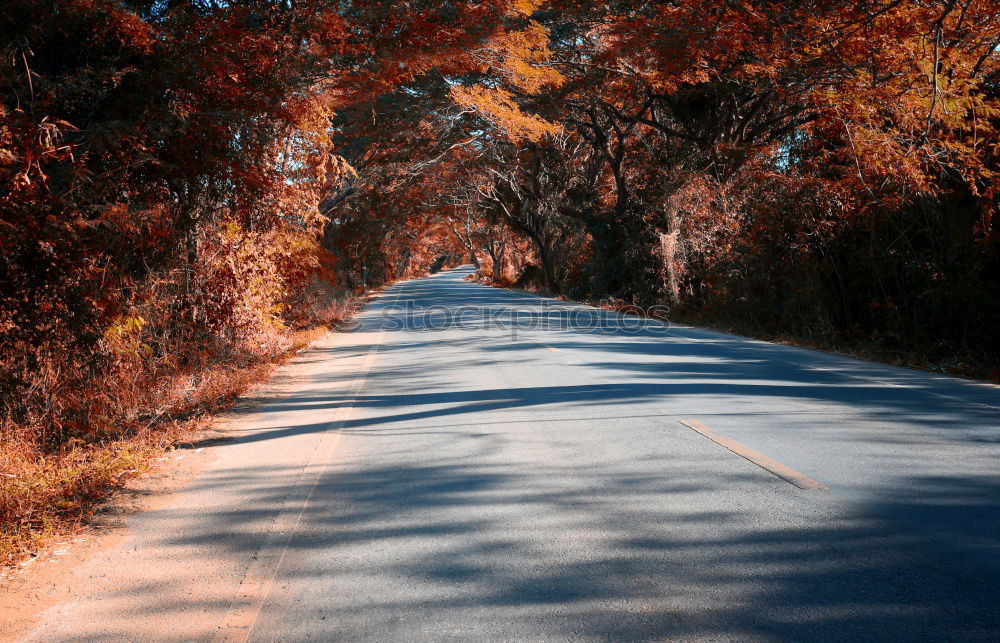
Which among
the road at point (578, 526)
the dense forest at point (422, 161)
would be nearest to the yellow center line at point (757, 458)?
the road at point (578, 526)

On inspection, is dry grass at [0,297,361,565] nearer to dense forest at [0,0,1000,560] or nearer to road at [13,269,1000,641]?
dense forest at [0,0,1000,560]

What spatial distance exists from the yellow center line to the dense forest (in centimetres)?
503

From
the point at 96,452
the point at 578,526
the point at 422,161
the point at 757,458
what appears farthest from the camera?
the point at 422,161

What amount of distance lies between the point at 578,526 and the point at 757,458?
85.1 inches

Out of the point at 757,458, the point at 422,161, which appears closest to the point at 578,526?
the point at 757,458

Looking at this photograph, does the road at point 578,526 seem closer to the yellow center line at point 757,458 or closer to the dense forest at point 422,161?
the yellow center line at point 757,458

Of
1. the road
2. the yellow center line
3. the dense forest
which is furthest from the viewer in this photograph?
the dense forest

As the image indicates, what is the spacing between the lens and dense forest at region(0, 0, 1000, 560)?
8328 mm

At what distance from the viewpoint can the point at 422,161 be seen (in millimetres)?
30672

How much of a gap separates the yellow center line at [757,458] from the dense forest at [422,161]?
16.5 ft

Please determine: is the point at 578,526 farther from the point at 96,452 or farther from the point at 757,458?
the point at 96,452

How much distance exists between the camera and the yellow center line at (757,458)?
5815mm

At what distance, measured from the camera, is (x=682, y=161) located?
27547 mm

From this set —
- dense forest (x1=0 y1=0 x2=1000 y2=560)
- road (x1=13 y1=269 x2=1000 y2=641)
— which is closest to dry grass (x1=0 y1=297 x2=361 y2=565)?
dense forest (x1=0 y1=0 x2=1000 y2=560)
